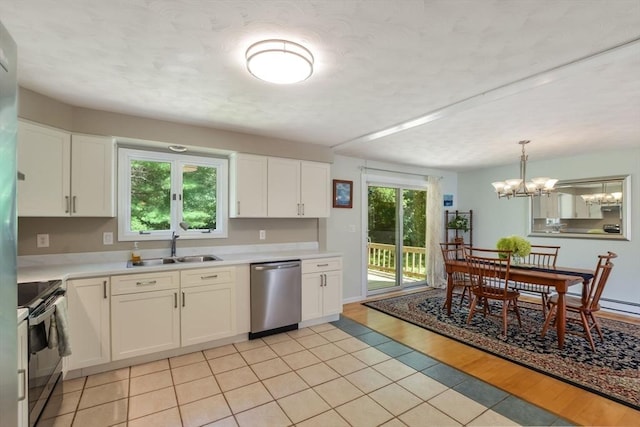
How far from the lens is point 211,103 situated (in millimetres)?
2646

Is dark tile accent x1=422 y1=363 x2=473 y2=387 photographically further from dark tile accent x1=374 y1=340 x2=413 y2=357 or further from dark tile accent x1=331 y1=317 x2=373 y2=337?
dark tile accent x1=331 y1=317 x2=373 y2=337

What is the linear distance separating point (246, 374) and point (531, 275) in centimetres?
314

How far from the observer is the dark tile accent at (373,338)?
315cm

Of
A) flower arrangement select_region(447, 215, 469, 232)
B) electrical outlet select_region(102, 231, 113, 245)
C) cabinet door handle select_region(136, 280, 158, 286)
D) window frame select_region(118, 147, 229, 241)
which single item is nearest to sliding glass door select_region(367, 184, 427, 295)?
flower arrangement select_region(447, 215, 469, 232)

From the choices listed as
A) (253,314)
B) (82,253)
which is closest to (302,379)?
(253,314)

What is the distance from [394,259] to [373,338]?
2288mm

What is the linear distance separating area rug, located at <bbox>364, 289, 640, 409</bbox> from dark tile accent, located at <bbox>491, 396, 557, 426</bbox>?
600 mm

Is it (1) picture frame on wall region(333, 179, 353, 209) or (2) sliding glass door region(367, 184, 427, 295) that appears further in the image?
(2) sliding glass door region(367, 184, 427, 295)

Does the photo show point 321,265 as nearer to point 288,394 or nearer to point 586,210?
point 288,394

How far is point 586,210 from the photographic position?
14.9 feet

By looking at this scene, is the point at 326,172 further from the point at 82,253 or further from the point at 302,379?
the point at 82,253

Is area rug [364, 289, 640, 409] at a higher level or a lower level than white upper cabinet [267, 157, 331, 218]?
lower

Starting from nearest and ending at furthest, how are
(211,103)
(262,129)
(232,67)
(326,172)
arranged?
(232,67) → (211,103) → (262,129) → (326,172)

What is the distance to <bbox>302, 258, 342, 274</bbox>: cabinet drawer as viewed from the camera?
354 cm
